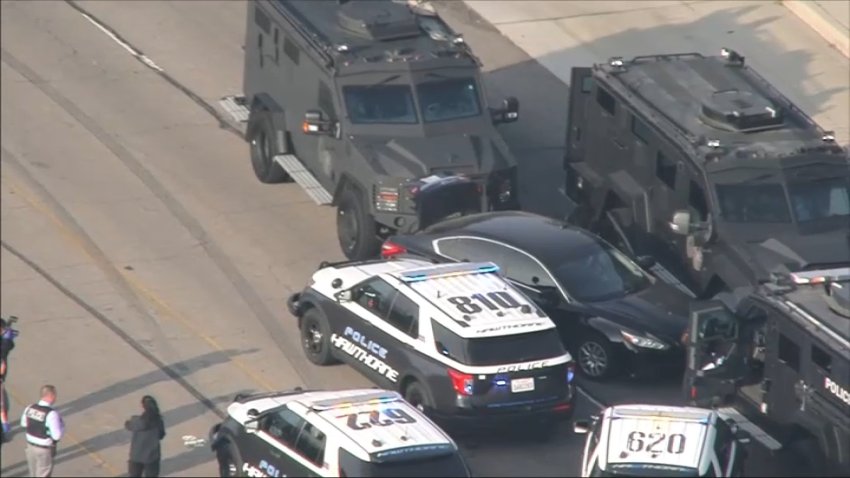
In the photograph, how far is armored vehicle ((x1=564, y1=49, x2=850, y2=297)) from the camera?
2420 centimetres

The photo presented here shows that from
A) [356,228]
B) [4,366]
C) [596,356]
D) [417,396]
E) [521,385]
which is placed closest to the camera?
[4,366]

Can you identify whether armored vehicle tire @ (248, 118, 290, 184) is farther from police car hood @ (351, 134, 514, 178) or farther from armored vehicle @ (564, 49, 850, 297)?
armored vehicle @ (564, 49, 850, 297)

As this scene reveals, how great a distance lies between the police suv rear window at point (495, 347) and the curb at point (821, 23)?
14.9 m

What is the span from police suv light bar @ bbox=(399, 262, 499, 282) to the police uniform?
14.8 feet

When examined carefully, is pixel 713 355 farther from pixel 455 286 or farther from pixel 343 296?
pixel 343 296

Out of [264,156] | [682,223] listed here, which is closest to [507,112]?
[264,156]

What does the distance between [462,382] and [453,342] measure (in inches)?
18.3

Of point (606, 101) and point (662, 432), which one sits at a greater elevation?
point (662, 432)

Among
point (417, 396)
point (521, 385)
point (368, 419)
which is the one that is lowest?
point (417, 396)

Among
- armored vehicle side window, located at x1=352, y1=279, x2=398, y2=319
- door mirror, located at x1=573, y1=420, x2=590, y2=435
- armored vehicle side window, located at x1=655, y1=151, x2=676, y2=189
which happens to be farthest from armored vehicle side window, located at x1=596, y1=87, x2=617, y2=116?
door mirror, located at x1=573, y1=420, x2=590, y2=435

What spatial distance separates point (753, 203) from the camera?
80.2 ft

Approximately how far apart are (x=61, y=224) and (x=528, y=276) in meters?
6.80

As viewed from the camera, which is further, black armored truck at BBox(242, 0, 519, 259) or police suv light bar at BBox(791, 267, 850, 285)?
black armored truck at BBox(242, 0, 519, 259)

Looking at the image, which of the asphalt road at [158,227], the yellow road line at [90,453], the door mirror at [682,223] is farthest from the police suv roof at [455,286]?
the yellow road line at [90,453]
